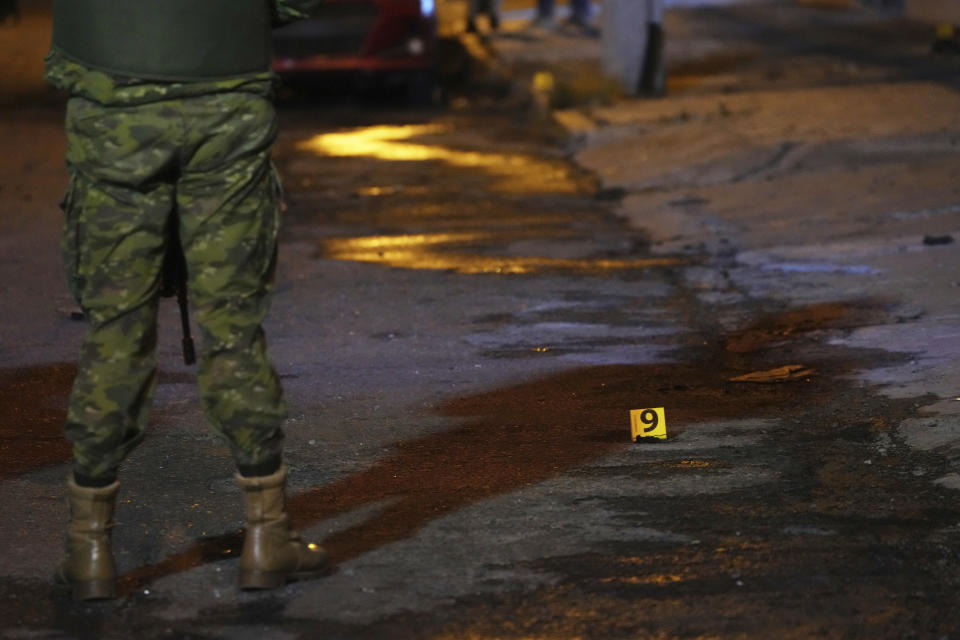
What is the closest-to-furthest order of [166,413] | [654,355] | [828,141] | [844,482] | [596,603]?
[596,603] < [844,482] < [166,413] < [654,355] < [828,141]

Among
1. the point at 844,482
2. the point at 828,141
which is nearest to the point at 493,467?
the point at 844,482

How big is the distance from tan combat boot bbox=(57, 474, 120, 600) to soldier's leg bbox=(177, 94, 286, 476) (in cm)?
32

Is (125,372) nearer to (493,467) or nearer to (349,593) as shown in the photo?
(349,593)

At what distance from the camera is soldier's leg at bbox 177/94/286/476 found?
354 cm

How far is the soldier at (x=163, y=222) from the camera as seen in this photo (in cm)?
350

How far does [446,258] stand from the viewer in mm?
8633

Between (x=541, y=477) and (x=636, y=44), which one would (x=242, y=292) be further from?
(x=636, y=44)

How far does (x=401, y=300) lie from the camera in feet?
24.7

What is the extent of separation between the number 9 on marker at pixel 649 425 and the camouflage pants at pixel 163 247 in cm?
156

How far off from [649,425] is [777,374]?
991mm

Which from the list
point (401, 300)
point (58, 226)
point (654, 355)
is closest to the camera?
point (654, 355)

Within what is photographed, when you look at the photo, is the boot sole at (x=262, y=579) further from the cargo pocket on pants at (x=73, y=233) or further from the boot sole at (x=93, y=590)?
the cargo pocket on pants at (x=73, y=233)

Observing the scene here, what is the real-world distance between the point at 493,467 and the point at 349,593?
1093 millimetres

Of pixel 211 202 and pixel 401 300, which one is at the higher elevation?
pixel 211 202
